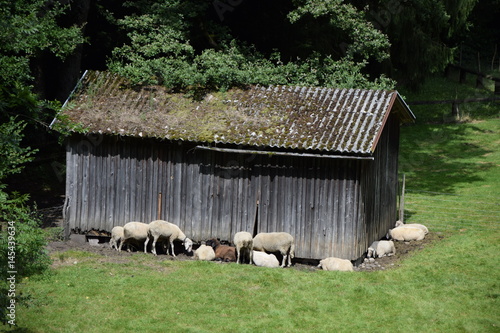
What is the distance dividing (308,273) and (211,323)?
417cm

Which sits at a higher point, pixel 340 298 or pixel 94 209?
pixel 94 209

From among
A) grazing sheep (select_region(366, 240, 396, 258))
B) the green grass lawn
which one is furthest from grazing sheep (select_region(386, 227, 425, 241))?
grazing sheep (select_region(366, 240, 396, 258))

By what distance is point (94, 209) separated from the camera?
1891 cm

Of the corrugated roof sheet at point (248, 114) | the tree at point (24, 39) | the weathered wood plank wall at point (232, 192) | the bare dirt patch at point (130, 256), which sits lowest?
the bare dirt patch at point (130, 256)

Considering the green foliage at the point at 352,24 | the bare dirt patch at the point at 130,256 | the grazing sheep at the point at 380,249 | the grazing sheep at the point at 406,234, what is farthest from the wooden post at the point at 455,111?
the grazing sheep at the point at 380,249

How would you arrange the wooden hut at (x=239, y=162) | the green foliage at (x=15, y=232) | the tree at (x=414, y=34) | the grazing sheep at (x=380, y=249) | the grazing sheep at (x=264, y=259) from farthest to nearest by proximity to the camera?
the tree at (x=414, y=34), the grazing sheep at (x=380, y=249), the wooden hut at (x=239, y=162), the grazing sheep at (x=264, y=259), the green foliage at (x=15, y=232)

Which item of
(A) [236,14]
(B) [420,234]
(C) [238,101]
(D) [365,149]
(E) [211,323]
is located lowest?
(E) [211,323]

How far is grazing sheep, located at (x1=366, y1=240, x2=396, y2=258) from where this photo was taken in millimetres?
17938

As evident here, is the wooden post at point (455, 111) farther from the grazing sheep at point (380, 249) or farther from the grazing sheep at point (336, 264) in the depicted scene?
the grazing sheep at point (336, 264)

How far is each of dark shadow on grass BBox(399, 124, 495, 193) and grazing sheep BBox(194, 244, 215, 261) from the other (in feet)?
41.0

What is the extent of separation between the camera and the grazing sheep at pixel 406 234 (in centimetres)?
1961

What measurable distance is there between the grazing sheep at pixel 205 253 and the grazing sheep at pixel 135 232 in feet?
5.38

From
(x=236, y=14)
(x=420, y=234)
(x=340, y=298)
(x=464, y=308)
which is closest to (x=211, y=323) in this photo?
(x=340, y=298)

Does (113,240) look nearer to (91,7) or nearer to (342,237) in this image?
(342,237)
